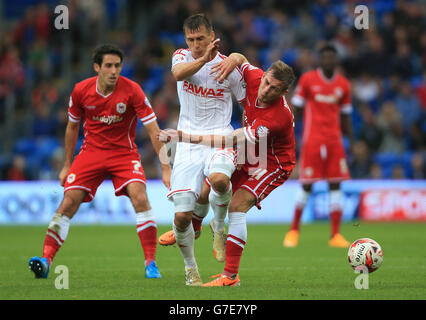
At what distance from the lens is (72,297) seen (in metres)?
6.02

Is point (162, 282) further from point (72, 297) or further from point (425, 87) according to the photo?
point (425, 87)

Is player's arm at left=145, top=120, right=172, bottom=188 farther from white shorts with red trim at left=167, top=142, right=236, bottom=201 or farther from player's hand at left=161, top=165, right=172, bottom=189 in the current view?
white shorts with red trim at left=167, top=142, right=236, bottom=201

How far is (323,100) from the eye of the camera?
456 inches

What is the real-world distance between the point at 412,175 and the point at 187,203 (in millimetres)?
10371

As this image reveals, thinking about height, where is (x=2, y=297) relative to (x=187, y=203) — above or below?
below

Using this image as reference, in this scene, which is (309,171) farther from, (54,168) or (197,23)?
(54,168)

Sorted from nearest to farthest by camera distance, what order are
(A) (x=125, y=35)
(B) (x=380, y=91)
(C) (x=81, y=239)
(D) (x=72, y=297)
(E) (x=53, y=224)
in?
A: (D) (x=72, y=297), (E) (x=53, y=224), (C) (x=81, y=239), (B) (x=380, y=91), (A) (x=125, y=35)

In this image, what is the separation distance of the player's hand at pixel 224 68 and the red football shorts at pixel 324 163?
4.80m

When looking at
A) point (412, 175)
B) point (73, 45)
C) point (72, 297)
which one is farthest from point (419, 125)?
point (72, 297)

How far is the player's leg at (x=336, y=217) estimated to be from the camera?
11.1 meters

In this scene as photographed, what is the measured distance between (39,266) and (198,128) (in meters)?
2.01

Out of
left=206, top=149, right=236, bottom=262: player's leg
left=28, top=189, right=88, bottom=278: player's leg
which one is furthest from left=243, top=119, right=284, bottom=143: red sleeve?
left=28, top=189, right=88, bottom=278: player's leg
